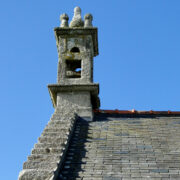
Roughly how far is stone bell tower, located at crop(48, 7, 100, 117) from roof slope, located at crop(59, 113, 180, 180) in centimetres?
71

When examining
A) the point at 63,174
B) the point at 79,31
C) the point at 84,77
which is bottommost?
the point at 63,174

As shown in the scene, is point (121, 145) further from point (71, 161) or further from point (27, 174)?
point (27, 174)

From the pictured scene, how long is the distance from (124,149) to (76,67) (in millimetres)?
4705

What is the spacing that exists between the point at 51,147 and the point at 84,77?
3894mm

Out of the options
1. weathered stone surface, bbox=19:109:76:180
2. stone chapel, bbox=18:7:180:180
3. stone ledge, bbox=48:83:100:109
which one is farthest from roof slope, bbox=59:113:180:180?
stone ledge, bbox=48:83:100:109

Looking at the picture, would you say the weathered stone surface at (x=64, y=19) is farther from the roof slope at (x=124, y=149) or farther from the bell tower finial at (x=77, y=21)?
the roof slope at (x=124, y=149)

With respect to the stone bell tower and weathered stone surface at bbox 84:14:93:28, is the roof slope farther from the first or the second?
weathered stone surface at bbox 84:14:93:28

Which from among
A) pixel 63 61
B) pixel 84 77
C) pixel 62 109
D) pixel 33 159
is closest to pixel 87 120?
pixel 62 109

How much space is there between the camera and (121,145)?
8422 millimetres

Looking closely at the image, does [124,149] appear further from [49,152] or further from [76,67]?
[76,67]

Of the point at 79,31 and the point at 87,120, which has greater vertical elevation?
the point at 79,31

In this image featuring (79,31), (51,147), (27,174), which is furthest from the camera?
(79,31)

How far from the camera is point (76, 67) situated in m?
12.3

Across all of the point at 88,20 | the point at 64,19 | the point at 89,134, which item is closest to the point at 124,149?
the point at 89,134
